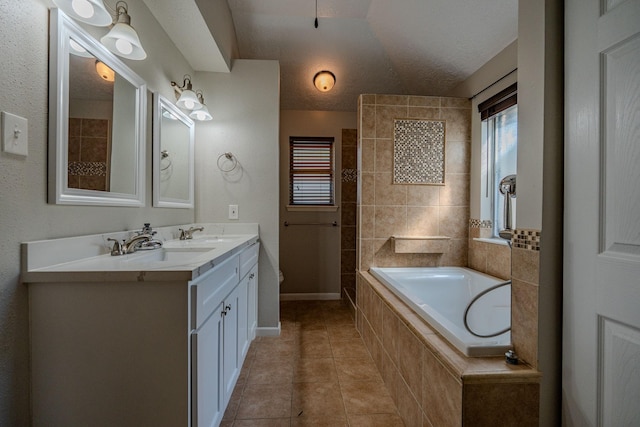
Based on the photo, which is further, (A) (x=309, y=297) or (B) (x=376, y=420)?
(A) (x=309, y=297)

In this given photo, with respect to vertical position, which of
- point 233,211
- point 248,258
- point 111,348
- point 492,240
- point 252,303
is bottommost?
point 252,303

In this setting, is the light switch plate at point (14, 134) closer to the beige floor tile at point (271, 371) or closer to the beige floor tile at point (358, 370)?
the beige floor tile at point (271, 371)

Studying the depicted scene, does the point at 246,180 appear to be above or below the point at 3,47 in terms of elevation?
below

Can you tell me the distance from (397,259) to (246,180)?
1535mm

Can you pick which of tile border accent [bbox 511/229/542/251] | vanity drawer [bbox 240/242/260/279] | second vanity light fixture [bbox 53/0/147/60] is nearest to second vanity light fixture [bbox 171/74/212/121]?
second vanity light fixture [bbox 53/0/147/60]

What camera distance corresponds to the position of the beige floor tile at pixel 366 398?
1.53m

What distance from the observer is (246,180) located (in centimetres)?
241

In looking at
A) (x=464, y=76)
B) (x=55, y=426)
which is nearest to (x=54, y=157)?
(x=55, y=426)

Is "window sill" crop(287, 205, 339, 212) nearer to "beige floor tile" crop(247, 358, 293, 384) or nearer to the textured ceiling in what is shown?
the textured ceiling

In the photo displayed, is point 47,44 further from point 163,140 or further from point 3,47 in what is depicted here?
point 163,140

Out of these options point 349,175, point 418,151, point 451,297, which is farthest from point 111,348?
point 349,175

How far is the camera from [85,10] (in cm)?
105

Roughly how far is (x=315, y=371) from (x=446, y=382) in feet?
3.50

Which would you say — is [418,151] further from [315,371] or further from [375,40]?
[315,371]
